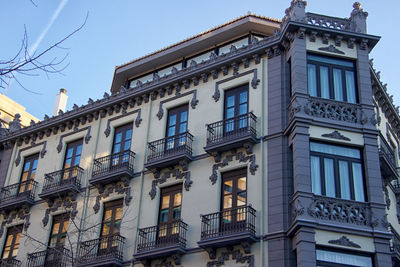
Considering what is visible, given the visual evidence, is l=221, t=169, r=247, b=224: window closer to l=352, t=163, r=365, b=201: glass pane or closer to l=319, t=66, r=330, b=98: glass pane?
l=352, t=163, r=365, b=201: glass pane

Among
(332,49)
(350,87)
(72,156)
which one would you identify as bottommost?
(72,156)

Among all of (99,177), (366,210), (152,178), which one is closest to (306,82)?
(366,210)

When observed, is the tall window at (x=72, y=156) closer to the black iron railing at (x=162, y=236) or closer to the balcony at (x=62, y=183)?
the balcony at (x=62, y=183)

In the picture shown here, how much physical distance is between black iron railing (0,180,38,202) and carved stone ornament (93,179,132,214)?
461 centimetres

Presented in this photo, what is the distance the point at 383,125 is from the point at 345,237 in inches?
365

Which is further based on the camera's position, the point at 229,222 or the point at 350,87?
the point at 350,87

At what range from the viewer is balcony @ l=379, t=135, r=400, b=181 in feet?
82.1

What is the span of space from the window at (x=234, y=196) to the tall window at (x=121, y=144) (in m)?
5.91

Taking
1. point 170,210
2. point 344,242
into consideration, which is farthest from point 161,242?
point 344,242

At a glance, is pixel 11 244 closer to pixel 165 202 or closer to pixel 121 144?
pixel 121 144

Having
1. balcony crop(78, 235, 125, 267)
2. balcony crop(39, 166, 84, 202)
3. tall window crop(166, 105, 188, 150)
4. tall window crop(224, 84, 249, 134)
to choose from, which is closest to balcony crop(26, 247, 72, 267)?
balcony crop(78, 235, 125, 267)

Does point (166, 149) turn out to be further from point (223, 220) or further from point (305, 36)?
point (305, 36)

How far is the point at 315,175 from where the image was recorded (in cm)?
2262

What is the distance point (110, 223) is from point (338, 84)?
12.2 m
